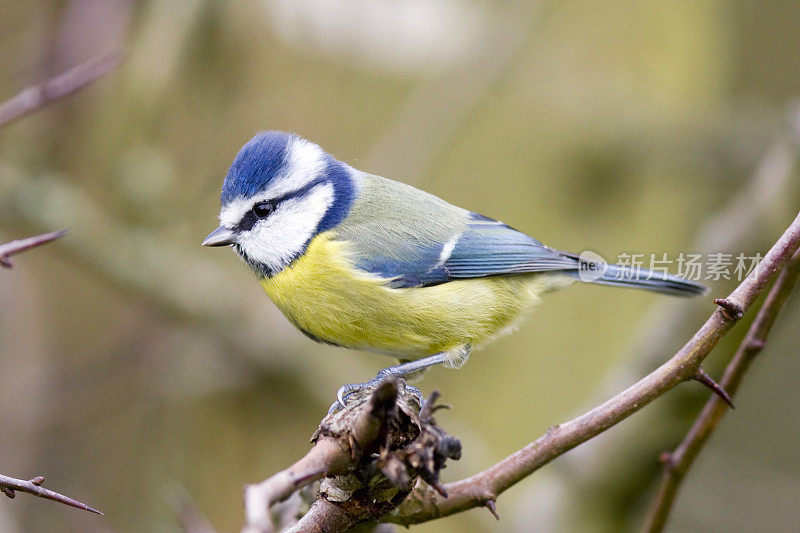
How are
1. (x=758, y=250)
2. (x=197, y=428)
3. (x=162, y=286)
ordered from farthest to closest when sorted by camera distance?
(x=197, y=428), (x=162, y=286), (x=758, y=250)

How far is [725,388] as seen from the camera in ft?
5.50

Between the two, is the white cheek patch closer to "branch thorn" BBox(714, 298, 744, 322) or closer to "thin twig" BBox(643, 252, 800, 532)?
"thin twig" BBox(643, 252, 800, 532)

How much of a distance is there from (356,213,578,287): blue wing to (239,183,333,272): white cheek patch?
0.74ft

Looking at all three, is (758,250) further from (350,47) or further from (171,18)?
(171,18)

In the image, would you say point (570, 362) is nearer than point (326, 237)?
No

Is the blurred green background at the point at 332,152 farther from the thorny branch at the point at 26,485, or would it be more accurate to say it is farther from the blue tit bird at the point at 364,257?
the thorny branch at the point at 26,485

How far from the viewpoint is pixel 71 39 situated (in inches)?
120

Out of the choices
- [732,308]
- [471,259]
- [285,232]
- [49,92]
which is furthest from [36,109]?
[471,259]

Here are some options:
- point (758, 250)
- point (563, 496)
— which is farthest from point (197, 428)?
point (758, 250)

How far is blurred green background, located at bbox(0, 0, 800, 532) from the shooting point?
325 cm

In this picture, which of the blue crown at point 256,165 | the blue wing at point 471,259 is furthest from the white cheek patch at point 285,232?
the blue wing at point 471,259

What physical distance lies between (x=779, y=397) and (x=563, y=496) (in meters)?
2.37

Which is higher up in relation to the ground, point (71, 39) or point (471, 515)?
point (71, 39)

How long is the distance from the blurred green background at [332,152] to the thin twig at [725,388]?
1.32m
